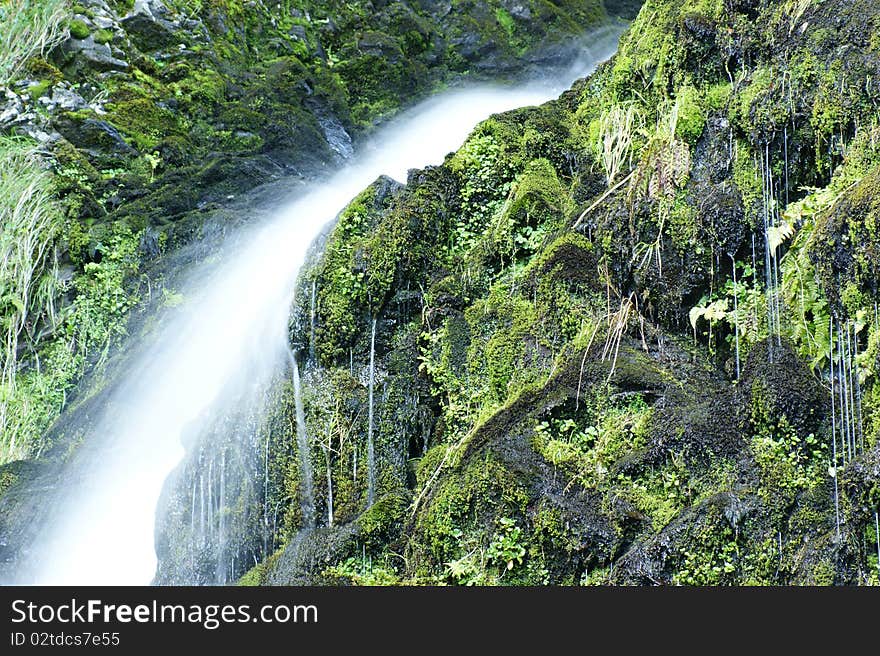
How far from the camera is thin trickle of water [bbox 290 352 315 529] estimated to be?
7789mm

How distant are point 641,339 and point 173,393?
458cm

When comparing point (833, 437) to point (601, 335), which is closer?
point (833, 437)

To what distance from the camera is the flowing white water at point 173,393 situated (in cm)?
848

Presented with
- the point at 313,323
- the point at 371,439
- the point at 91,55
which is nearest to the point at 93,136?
the point at 91,55

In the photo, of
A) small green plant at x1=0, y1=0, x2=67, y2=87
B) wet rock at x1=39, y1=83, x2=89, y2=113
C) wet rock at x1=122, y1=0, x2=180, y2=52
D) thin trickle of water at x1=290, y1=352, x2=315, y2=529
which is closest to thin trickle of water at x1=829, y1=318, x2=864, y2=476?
thin trickle of water at x1=290, y1=352, x2=315, y2=529

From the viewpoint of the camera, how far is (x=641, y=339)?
23.7ft

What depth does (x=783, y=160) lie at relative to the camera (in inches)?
280

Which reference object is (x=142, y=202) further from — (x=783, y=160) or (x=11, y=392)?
(x=783, y=160)

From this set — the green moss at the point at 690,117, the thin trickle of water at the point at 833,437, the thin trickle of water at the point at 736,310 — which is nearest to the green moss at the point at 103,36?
the green moss at the point at 690,117

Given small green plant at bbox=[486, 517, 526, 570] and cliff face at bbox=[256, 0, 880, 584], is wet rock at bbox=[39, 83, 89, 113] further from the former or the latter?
small green plant at bbox=[486, 517, 526, 570]

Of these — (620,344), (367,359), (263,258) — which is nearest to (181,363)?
(263,258)

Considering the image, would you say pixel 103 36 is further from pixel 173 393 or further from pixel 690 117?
pixel 690 117

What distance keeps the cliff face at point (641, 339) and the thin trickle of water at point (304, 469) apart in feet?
0.38

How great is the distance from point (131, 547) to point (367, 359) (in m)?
2.52
